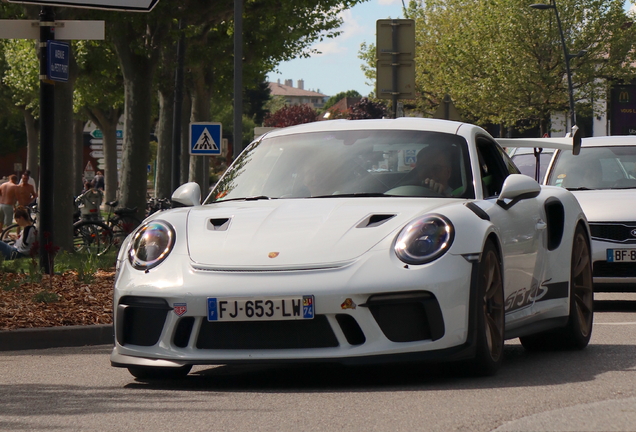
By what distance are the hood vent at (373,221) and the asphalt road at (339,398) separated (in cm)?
80

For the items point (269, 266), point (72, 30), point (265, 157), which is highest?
point (72, 30)

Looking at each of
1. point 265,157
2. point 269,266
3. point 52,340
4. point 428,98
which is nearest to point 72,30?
point 52,340

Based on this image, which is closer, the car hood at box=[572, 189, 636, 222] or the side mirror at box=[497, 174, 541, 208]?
the side mirror at box=[497, 174, 541, 208]

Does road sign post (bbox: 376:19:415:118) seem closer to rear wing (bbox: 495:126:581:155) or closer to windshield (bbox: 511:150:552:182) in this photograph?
windshield (bbox: 511:150:552:182)

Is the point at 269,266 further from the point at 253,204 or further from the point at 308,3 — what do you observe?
the point at 308,3

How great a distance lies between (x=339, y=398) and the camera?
5.77 m

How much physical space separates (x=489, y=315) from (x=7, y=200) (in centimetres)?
2399

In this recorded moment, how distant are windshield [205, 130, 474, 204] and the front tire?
0.67 metres

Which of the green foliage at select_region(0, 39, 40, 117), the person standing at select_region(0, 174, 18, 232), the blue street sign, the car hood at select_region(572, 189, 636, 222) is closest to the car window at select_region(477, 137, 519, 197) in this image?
the car hood at select_region(572, 189, 636, 222)

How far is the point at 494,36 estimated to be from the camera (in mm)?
60281

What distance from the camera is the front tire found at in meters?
6.14

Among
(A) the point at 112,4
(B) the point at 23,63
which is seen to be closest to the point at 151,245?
(A) the point at 112,4

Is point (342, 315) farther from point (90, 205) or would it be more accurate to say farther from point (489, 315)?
point (90, 205)

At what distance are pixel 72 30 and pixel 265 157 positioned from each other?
18.5 ft
